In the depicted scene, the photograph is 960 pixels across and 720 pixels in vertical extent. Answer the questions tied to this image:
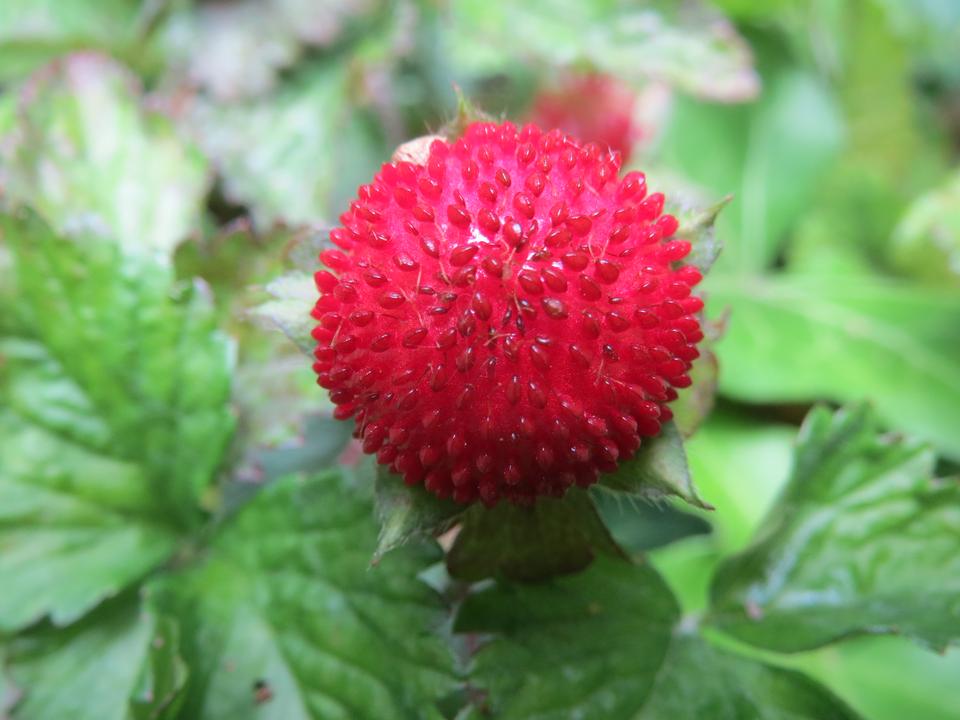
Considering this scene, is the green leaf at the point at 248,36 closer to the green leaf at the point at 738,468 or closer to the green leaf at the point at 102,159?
the green leaf at the point at 102,159

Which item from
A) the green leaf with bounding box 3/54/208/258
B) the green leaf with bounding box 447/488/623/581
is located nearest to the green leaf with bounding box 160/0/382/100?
the green leaf with bounding box 3/54/208/258

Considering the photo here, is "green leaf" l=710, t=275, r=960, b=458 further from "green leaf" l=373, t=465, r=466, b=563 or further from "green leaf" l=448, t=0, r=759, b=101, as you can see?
"green leaf" l=373, t=465, r=466, b=563

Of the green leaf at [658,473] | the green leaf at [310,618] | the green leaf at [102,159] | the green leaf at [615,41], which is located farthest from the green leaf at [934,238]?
the green leaf at [102,159]

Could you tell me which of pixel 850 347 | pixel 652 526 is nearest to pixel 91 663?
pixel 652 526

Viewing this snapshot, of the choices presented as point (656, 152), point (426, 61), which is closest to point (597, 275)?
point (656, 152)

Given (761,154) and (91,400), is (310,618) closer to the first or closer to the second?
(91,400)

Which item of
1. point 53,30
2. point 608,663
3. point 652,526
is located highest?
point 53,30

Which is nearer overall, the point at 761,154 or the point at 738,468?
the point at 738,468
